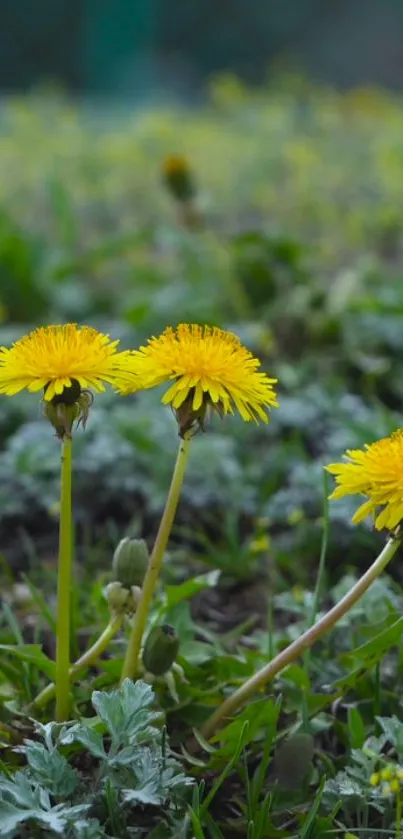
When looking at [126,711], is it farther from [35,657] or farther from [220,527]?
[220,527]

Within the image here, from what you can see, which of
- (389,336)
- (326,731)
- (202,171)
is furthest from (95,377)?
(202,171)

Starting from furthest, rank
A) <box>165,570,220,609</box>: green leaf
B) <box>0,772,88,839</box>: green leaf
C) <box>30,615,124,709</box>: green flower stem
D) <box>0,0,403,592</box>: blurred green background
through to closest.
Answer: <box>0,0,403,592</box>: blurred green background < <box>165,570,220,609</box>: green leaf < <box>30,615,124,709</box>: green flower stem < <box>0,772,88,839</box>: green leaf

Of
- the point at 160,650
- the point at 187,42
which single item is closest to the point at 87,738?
the point at 160,650

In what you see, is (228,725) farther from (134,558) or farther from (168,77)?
(168,77)

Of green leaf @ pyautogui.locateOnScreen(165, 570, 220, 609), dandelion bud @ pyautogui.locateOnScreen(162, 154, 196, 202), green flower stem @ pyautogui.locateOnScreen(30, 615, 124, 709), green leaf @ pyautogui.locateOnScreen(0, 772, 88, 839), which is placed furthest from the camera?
dandelion bud @ pyautogui.locateOnScreen(162, 154, 196, 202)

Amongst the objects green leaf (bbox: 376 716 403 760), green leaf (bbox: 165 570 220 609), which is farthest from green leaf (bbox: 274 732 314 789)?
green leaf (bbox: 165 570 220 609)

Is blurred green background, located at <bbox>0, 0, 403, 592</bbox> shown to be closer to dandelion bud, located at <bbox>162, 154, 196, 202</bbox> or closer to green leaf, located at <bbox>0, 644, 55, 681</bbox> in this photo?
dandelion bud, located at <bbox>162, 154, 196, 202</bbox>

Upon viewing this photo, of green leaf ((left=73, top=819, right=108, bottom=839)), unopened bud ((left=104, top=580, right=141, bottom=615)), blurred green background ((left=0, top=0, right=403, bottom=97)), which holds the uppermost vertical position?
blurred green background ((left=0, top=0, right=403, bottom=97))

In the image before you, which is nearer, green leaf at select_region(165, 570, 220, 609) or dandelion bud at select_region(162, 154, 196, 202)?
green leaf at select_region(165, 570, 220, 609)
